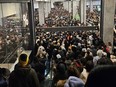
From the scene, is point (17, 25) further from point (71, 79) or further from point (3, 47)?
point (71, 79)

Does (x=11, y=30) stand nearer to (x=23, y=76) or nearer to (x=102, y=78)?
(x=23, y=76)

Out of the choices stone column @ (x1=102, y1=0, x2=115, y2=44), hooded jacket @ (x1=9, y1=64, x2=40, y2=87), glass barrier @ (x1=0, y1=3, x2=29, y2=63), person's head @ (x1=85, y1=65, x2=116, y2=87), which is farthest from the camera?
stone column @ (x1=102, y1=0, x2=115, y2=44)

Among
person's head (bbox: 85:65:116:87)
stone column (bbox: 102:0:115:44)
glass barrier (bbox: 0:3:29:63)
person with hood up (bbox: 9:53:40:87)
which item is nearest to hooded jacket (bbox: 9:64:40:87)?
person with hood up (bbox: 9:53:40:87)

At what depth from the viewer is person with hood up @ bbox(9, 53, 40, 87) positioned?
4613mm

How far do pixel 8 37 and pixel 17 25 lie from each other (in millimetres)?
2667

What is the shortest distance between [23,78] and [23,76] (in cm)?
4

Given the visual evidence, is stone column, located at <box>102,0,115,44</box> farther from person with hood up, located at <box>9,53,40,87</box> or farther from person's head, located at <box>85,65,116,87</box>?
person's head, located at <box>85,65,116,87</box>

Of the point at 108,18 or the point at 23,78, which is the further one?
the point at 108,18

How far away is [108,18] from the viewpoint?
15539 millimetres

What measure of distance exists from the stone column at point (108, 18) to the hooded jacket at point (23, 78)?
37.3ft

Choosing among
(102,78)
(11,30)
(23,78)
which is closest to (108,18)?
Result: (11,30)

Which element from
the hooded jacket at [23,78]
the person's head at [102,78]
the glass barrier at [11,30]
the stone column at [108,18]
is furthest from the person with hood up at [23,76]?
the stone column at [108,18]

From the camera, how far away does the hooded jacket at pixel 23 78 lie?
461cm

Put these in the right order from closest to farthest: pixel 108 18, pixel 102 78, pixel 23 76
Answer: pixel 102 78, pixel 23 76, pixel 108 18
